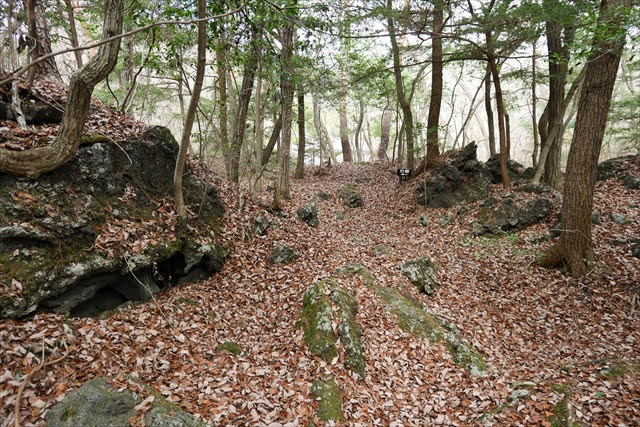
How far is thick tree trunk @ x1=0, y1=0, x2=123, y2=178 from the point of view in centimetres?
448

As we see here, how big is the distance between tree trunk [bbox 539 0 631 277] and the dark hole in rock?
8.14 metres

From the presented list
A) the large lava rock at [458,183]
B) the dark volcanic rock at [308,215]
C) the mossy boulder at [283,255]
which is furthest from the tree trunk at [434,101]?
the mossy boulder at [283,255]

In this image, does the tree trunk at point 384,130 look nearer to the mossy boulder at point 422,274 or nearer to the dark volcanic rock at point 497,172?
the dark volcanic rock at point 497,172

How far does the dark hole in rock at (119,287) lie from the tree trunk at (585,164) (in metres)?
8.14

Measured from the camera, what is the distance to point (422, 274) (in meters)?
7.59

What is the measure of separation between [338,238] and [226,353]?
525 cm

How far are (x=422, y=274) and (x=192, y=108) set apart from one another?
244 inches

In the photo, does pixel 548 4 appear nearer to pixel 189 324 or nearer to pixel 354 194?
pixel 354 194

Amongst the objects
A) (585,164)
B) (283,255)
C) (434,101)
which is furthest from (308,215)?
(434,101)

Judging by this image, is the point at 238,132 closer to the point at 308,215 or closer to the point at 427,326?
the point at 308,215

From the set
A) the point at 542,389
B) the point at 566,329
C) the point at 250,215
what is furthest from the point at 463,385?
the point at 250,215

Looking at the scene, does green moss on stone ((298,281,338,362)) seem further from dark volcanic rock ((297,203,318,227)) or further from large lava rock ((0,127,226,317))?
dark volcanic rock ((297,203,318,227))

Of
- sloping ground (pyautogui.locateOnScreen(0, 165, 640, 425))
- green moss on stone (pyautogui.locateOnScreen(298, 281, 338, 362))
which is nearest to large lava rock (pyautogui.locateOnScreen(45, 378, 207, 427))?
sloping ground (pyautogui.locateOnScreen(0, 165, 640, 425))

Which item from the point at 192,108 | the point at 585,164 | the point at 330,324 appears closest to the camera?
the point at 330,324
